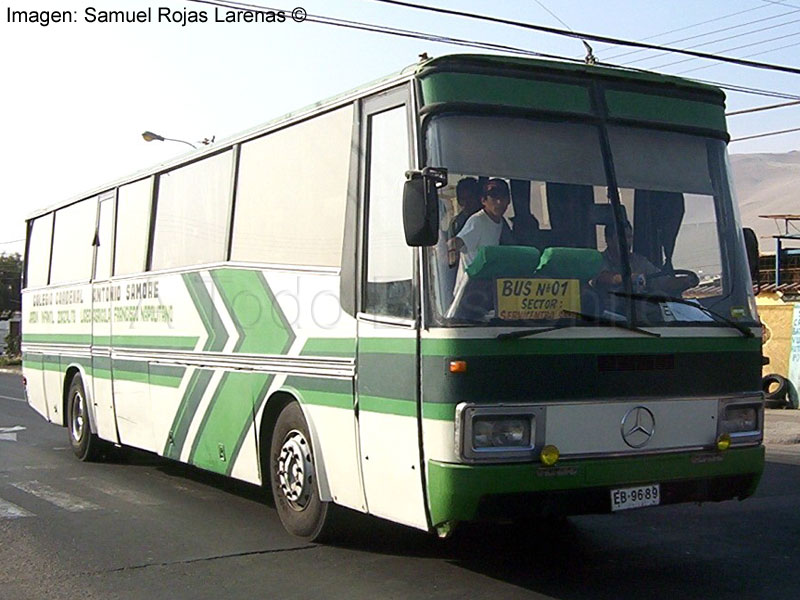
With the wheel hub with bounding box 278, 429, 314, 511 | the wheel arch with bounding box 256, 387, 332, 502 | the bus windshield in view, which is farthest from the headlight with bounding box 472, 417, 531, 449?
the wheel hub with bounding box 278, 429, 314, 511

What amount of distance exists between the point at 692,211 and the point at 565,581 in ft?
8.32

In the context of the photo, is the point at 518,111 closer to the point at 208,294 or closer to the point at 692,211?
the point at 692,211

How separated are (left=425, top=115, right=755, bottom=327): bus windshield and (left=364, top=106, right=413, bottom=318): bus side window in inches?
12.2

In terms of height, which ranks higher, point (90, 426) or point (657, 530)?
point (90, 426)

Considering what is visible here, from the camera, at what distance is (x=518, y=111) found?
6961 mm

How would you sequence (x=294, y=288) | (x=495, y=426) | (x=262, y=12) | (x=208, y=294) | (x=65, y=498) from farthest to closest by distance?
(x=262, y=12), (x=65, y=498), (x=208, y=294), (x=294, y=288), (x=495, y=426)

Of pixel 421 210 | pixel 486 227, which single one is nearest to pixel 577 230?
pixel 486 227

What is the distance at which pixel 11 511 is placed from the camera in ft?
32.5

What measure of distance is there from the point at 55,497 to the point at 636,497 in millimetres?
6044

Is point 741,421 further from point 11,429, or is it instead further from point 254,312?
point 11,429

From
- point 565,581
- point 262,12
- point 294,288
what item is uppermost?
point 262,12

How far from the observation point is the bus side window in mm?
6969

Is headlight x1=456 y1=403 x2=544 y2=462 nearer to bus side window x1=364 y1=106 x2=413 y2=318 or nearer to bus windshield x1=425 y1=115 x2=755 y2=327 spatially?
bus windshield x1=425 y1=115 x2=755 y2=327

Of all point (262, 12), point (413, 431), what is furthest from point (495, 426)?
point (262, 12)
